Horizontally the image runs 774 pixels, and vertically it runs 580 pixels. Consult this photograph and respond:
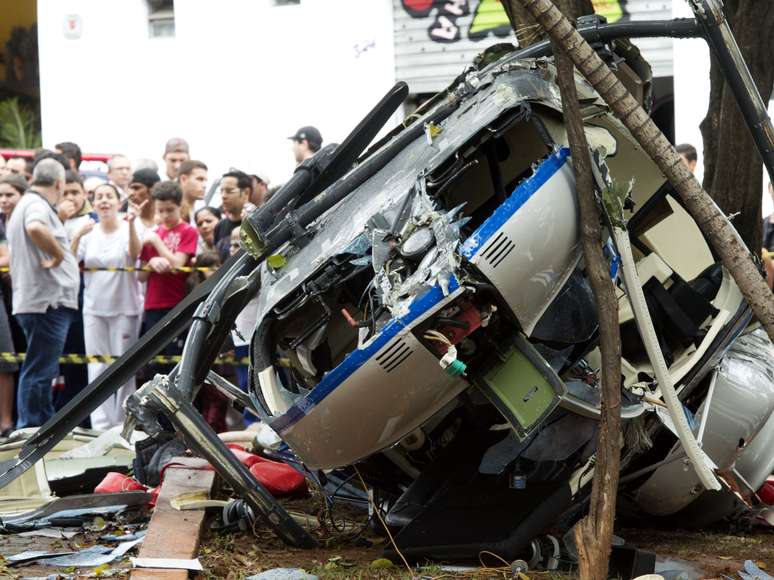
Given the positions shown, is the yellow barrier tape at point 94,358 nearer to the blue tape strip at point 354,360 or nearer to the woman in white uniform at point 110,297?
the woman in white uniform at point 110,297

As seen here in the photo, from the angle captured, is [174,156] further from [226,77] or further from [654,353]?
[654,353]

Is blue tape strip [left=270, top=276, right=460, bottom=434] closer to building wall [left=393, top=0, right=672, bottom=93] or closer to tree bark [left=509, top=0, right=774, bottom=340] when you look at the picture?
tree bark [left=509, top=0, right=774, bottom=340]

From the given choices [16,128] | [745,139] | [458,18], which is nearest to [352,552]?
[745,139]

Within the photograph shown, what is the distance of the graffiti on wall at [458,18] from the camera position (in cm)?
1527

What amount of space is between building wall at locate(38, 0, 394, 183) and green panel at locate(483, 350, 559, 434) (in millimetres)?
9748

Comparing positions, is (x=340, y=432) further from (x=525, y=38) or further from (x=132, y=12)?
(x=132, y=12)

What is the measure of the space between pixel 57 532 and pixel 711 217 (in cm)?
361

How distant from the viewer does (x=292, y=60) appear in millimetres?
15219

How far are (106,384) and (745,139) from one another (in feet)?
12.6

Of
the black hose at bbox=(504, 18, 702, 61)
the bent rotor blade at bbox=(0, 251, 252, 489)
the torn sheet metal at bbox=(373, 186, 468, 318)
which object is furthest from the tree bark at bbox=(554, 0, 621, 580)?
the bent rotor blade at bbox=(0, 251, 252, 489)

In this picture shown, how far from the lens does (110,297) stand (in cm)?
1067

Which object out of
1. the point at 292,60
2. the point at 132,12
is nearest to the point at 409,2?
the point at 292,60

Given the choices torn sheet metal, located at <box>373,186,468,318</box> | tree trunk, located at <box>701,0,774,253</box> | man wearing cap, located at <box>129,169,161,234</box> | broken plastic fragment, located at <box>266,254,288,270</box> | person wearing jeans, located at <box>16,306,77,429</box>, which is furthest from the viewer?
man wearing cap, located at <box>129,169,161,234</box>

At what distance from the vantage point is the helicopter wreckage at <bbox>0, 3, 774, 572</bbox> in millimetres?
5043
